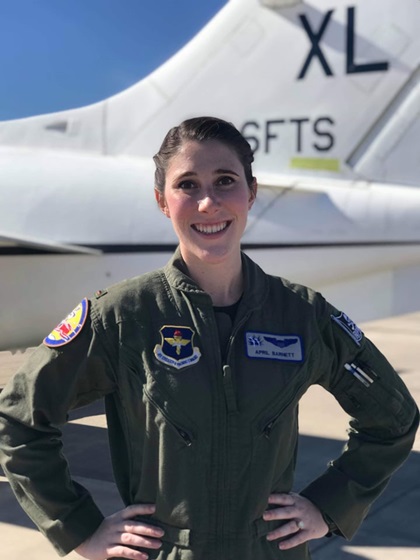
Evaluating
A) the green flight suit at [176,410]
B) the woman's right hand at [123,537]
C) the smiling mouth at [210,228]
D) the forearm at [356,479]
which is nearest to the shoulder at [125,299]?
the green flight suit at [176,410]

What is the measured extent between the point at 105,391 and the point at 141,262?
14.8 feet

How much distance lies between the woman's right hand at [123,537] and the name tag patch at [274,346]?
48 cm

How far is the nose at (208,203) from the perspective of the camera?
1791mm

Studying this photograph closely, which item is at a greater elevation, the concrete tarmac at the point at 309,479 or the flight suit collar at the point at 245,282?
the flight suit collar at the point at 245,282

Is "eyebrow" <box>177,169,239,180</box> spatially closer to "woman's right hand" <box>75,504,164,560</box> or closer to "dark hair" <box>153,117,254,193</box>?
"dark hair" <box>153,117,254,193</box>

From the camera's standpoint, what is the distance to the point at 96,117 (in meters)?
7.28

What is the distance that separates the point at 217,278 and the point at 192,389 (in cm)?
34

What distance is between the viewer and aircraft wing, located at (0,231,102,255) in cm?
588

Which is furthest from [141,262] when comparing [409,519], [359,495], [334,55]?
[359,495]

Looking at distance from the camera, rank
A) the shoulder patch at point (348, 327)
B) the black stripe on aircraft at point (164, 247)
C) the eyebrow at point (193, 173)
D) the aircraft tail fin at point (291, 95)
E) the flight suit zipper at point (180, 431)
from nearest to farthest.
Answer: the flight suit zipper at point (180, 431) < the eyebrow at point (193, 173) < the shoulder patch at point (348, 327) < the black stripe on aircraft at point (164, 247) < the aircraft tail fin at point (291, 95)

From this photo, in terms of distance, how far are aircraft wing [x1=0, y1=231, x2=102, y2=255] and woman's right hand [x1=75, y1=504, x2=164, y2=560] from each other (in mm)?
4413

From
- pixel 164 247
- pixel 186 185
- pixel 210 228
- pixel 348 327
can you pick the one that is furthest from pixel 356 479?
pixel 164 247

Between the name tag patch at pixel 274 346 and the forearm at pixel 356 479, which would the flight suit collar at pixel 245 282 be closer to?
the name tag patch at pixel 274 346

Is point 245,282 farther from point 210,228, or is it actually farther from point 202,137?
point 202,137
